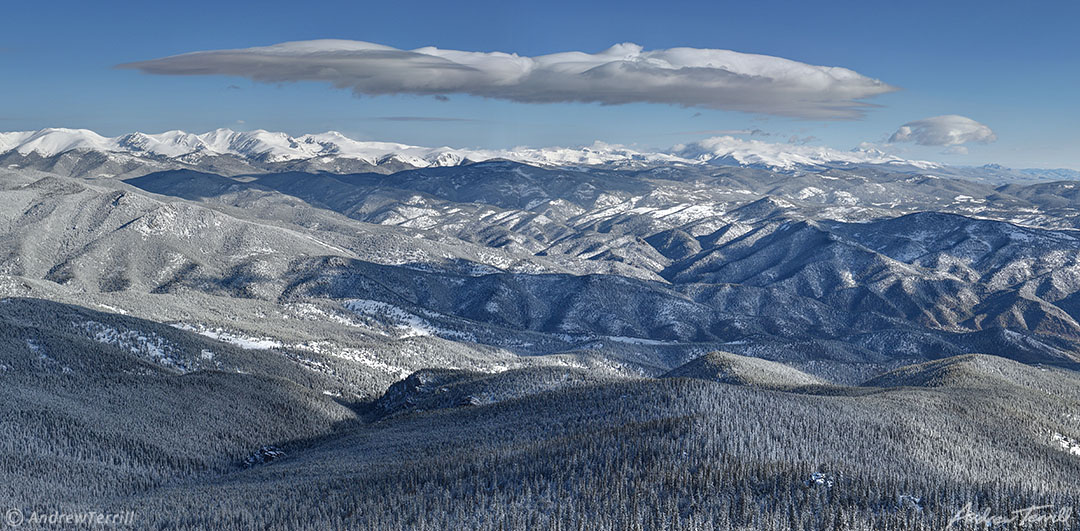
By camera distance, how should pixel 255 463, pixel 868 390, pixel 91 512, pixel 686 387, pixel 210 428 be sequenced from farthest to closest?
pixel 868 390 → pixel 210 428 → pixel 255 463 → pixel 686 387 → pixel 91 512

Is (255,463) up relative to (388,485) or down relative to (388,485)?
down

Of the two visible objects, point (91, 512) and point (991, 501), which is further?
point (91, 512)

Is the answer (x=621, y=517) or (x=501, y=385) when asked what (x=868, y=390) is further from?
(x=621, y=517)

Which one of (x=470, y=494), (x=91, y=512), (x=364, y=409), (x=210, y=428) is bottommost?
(x=364, y=409)

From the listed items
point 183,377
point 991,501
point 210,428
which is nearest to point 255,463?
point 210,428

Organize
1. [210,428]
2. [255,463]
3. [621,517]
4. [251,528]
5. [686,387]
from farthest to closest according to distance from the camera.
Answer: [210,428] < [255,463] < [686,387] < [251,528] < [621,517]

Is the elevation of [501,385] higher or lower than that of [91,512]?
lower

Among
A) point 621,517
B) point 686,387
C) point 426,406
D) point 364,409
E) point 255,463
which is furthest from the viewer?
point 364,409

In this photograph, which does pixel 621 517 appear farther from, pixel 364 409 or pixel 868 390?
pixel 364 409

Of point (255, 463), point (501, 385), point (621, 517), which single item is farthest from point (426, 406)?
point (621, 517)
